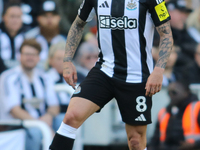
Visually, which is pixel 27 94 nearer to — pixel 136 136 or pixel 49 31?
pixel 49 31

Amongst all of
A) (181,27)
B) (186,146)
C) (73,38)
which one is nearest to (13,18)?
(181,27)

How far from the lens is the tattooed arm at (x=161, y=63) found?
422 centimetres

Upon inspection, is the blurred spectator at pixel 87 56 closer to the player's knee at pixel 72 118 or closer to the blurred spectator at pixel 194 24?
Answer: the blurred spectator at pixel 194 24

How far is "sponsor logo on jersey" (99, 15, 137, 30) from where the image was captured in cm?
441

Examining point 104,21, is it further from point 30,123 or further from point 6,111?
point 6,111

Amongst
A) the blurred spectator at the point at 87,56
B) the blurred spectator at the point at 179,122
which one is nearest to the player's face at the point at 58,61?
the blurred spectator at the point at 87,56

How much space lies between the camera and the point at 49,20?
8820 millimetres

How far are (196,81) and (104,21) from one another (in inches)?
160

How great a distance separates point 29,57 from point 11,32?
130cm

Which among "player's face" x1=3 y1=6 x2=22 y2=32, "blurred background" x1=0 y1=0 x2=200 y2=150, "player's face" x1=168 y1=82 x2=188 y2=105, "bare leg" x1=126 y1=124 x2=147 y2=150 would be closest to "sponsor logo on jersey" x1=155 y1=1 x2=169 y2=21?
"bare leg" x1=126 y1=124 x2=147 y2=150

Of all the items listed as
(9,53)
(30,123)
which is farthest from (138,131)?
(9,53)

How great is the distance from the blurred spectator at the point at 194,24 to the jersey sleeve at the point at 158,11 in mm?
4595

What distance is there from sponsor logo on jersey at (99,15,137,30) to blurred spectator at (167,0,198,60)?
4.26 m

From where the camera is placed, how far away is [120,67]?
4520 millimetres
